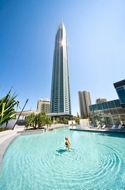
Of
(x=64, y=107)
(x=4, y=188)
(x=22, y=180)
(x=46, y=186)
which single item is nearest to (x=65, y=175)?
(x=46, y=186)

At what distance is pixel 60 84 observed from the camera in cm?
10525

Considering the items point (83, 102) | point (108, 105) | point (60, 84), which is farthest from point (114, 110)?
point (83, 102)

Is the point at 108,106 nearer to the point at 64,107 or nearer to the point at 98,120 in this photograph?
the point at 98,120

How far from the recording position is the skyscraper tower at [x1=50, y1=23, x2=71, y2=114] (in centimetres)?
9854

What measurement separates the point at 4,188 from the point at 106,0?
21540 mm

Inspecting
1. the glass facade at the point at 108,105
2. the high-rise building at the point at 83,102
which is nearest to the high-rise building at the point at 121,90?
the glass facade at the point at 108,105

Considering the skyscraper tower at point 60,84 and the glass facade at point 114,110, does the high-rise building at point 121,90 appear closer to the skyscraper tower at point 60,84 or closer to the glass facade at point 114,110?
the glass facade at point 114,110

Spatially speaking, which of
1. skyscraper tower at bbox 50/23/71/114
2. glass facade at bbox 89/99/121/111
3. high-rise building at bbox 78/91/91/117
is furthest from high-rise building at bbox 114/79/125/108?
high-rise building at bbox 78/91/91/117

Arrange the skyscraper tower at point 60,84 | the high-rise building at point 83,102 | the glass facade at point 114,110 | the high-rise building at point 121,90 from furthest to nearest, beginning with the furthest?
the high-rise building at point 83,102 < the skyscraper tower at point 60,84 < the glass facade at point 114,110 < the high-rise building at point 121,90

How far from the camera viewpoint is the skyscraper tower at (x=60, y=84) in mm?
98544

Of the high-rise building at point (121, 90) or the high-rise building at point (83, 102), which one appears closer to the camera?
the high-rise building at point (121, 90)

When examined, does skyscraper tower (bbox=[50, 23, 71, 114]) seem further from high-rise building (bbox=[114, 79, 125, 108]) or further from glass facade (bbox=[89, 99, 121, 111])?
high-rise building (bbox=[114, 79, 125, 108])

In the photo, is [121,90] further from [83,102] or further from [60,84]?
[83,102]

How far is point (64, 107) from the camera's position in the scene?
9600 centimetres
